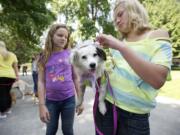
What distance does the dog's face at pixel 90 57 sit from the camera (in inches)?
111

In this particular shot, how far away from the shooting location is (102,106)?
2.62m

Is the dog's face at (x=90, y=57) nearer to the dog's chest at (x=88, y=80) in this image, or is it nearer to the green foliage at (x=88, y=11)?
the dog's chest at (x=88, y=80)

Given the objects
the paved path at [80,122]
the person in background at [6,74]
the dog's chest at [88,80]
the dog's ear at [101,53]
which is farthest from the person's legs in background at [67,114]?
the person in background at [6,74]

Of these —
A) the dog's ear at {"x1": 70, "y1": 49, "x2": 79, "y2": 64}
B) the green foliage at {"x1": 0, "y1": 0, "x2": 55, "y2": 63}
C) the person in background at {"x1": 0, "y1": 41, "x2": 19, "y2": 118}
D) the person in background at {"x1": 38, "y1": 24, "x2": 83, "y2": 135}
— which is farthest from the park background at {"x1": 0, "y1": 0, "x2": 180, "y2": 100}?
the dog's ear at {"x1": 70, "y1": 49, "x2": 79, "y2": 64}

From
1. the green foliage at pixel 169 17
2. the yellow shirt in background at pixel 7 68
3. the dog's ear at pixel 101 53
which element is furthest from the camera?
the green foliage at pixel 169 17

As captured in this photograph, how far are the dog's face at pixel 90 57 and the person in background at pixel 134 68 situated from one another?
10.7 inches

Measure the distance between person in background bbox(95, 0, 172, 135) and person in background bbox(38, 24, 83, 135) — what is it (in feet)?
5.22

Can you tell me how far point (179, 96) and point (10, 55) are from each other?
7587 millimetres

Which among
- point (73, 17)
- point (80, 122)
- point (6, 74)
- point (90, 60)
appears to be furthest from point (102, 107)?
point (73, 17)

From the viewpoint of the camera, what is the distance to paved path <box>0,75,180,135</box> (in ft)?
24.2

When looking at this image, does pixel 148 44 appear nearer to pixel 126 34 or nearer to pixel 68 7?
pixel 126 34

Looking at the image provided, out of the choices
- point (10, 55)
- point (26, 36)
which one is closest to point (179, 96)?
point (10, 55)

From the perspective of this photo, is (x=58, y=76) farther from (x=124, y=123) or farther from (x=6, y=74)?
(x=6, y=74)

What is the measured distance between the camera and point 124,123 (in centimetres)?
251
